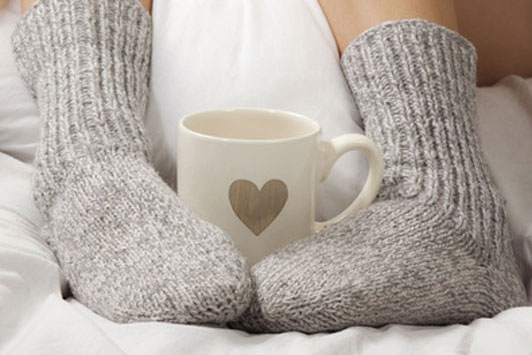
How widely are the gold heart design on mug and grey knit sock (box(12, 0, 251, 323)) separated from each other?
0.13 ft

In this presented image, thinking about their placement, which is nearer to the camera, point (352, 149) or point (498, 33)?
point (352, 149)

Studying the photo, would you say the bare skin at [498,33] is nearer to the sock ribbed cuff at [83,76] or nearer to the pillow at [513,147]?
the pillow at [513,147]

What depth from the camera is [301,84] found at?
669 millimetres

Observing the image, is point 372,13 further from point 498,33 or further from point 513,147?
point 498,33

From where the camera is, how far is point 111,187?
508mm

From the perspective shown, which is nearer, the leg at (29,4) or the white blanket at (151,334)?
the white blanket at (151,334)

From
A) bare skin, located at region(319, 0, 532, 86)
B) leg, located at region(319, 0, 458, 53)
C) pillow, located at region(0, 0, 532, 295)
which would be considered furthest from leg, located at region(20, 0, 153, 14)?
bare skin, located at region(319, 0, 532, 86)

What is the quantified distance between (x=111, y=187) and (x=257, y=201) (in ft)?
0.37

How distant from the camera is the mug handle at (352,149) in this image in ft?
1.73

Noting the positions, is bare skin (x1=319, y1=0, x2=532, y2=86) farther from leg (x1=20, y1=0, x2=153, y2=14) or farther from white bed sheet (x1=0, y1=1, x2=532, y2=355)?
white bed sheet (x1=0, y1=1, x2=532, y2=355)

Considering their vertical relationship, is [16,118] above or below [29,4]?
below

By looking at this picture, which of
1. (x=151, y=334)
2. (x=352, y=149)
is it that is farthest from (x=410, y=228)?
(x=151, y=334)

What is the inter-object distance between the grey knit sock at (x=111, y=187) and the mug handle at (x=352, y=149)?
118mm

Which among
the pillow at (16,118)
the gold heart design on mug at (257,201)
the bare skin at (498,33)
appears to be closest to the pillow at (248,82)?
the pillow at (16,118)
